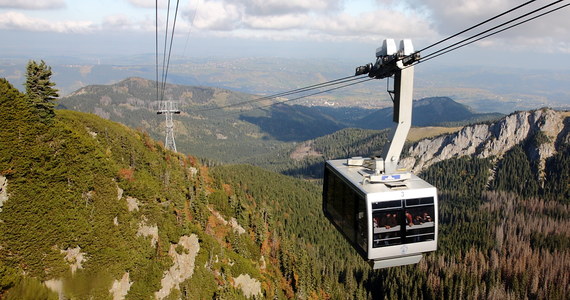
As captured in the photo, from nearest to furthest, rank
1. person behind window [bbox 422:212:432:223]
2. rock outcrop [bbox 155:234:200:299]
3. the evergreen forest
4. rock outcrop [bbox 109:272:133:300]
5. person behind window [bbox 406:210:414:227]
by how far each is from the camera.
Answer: person behind window [bbox 406:210:414:227] < person behind window [bbox 422:212:432:223] < the evergreen forest < rock outcrop [bbox 109:272:133:300] < rock outcrop [bbox 155:234:200:299]

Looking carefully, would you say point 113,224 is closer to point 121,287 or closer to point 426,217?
point 121,287

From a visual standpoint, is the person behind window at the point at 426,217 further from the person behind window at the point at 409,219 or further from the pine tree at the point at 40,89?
the pine tree at the point at 40,89

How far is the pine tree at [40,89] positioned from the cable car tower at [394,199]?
113 feet

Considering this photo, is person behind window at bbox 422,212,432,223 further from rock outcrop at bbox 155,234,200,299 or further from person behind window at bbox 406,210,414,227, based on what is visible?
rock outcrop at bbox 155,234,200,299

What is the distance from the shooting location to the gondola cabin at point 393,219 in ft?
56.0

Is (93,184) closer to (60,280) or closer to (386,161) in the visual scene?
(60,280)

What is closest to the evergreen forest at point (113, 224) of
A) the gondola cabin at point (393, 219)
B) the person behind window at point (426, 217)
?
the gondola cabin at point (393, 219)

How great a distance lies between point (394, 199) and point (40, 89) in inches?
1582

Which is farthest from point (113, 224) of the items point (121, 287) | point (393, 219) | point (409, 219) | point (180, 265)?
point (409, 219)

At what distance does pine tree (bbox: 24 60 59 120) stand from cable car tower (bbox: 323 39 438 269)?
34402 mm

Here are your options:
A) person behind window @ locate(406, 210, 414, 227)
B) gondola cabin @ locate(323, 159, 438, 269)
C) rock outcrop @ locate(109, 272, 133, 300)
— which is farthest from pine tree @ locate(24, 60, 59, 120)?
person behind window @ locate(406, 210, 414, 227)

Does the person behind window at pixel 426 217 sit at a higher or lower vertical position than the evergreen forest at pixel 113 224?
higher

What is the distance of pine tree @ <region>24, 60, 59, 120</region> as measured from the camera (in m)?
37.0

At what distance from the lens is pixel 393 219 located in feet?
57.1
